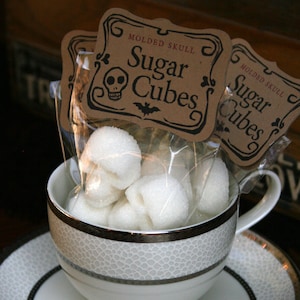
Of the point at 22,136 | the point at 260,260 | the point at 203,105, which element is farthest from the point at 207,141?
the point at 22,136

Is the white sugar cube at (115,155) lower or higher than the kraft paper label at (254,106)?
lower

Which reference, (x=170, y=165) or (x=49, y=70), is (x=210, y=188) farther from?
(x=49, y=70)

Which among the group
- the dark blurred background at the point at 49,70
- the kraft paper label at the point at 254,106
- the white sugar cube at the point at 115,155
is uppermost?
the kraft paper label at the point at 254,106

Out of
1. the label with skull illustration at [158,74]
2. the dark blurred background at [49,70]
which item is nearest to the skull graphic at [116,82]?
the label with skull illustration at [158,74]

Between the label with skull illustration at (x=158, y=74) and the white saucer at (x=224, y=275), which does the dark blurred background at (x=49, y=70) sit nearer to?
the white saucer at (x=224, y=275)

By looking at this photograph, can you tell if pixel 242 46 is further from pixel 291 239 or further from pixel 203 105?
pixel 291 239

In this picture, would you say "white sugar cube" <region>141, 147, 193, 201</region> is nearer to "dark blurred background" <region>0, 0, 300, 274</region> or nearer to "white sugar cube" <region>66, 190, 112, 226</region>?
"white sugar cube" <region>66, 190, 112, 226</region>

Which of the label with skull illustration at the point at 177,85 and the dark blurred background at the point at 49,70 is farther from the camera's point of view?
the dark blurred background at the point at 49,70
